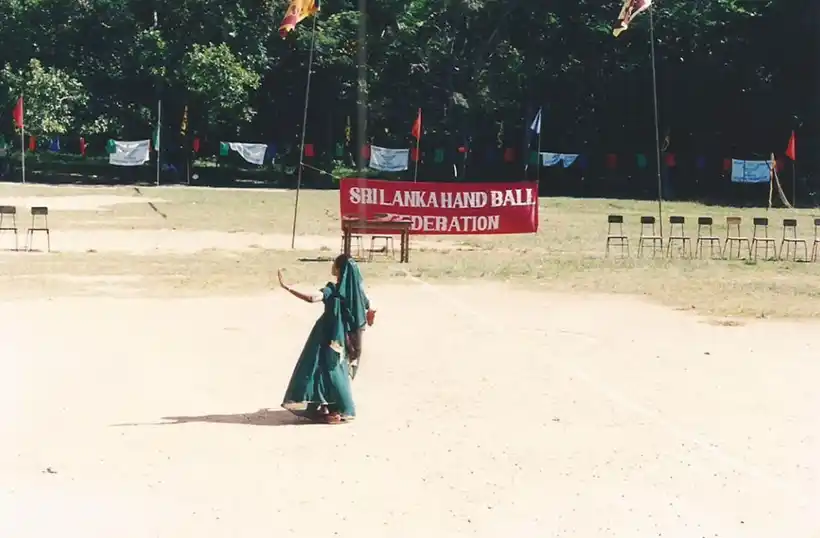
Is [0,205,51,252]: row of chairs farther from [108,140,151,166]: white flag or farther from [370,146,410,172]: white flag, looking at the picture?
[370,146,410,172]: white flag

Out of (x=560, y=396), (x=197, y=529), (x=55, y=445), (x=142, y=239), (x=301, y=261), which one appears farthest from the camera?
(x=142, y=239)

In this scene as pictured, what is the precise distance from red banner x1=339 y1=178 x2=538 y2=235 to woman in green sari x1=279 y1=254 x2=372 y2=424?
1389cm

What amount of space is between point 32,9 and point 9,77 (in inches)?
159

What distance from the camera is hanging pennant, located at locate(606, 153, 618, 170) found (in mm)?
56375

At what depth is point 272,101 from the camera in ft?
200

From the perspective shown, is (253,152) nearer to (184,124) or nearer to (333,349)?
(184,124)

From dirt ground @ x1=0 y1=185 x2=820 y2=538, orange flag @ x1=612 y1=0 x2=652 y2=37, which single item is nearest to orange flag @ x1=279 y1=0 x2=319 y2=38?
dirt ground @ x1=0 y1=185 x2=820 y2=538

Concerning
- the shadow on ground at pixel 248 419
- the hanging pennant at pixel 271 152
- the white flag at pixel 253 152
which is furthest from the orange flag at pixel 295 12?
the hanging pennant at pixel 271 152

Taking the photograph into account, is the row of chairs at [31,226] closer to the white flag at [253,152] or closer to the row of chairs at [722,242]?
the row of chairs at [722,242]

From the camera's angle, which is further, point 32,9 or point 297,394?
point 32,9

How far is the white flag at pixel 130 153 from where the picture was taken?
55.0 metres

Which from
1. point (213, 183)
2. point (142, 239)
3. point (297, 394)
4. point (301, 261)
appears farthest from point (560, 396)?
point (213, 183)

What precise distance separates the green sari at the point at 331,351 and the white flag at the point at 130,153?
4608 cm

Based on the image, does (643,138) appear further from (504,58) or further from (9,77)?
(9,77)
